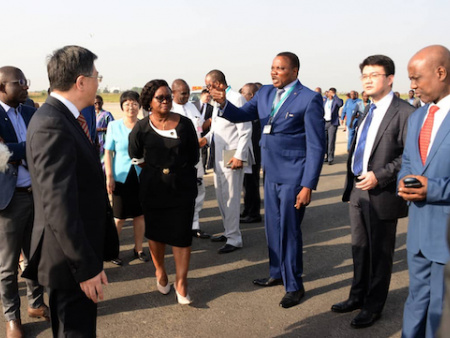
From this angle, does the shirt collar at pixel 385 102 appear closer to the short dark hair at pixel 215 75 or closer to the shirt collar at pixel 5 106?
the short dark hair at pixel 215 75

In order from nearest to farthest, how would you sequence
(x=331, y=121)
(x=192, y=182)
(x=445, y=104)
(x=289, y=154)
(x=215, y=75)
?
1. (x=445, y=104)
2. (x=289, y=154)
3. (x=192, y=182)
4. (x=215, y=75)
5. (x=331, y=121)

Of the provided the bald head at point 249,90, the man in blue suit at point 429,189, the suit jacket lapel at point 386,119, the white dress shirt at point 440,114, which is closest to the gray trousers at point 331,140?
the bald head at point 249,90

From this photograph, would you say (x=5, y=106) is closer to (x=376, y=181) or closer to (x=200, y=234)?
(x=376, y=181)

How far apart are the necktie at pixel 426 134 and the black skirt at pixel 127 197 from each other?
3266 millimetres

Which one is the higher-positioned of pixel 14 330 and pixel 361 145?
pixel 361 145

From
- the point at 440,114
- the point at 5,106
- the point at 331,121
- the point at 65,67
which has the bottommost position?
the point at 331,121

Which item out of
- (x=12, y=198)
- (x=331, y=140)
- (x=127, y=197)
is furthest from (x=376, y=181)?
(x=331, y=140)

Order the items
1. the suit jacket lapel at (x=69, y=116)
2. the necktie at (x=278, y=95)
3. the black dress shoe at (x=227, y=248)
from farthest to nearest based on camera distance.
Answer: the black dress shoe at (x=227, y=248), the necktie at (x=278, y=95), the suit jacket lapel at (x=69, y=116)

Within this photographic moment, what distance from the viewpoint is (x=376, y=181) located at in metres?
3.61

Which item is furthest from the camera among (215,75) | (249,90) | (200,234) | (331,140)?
(331,140)

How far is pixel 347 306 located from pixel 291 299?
52 centimetres

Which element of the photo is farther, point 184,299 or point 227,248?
point 227,248

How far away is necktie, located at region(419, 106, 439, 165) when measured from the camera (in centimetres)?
286

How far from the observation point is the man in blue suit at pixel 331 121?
13.7 m
